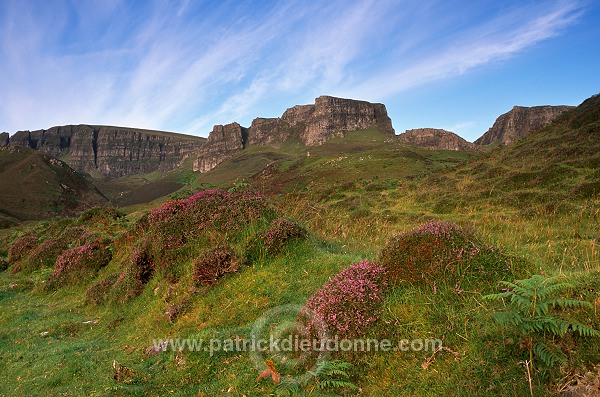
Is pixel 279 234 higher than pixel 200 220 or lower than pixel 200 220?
lower

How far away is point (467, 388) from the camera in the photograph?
3609 millimetres

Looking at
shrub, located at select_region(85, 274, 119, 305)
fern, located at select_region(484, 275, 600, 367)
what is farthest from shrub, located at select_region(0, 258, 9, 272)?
fern, located at select_region(484, 275, 600, 367)

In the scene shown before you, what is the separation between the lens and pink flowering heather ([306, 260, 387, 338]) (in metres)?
5.05

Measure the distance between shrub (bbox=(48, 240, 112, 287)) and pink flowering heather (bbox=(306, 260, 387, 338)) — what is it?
434 inches

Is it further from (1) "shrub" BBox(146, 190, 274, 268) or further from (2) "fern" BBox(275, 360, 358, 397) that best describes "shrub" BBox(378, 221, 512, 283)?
(1) "shrub" BBox(146, 190, 274, 268)

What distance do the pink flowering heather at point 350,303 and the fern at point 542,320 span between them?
186 centimetres

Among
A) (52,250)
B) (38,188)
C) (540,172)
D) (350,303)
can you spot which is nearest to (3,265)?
(52,250)

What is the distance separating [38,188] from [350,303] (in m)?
146

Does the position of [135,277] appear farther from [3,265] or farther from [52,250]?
[3,265]

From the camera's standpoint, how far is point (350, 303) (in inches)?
208

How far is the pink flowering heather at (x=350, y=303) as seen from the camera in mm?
5055

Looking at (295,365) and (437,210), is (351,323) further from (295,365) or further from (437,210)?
(437,210)

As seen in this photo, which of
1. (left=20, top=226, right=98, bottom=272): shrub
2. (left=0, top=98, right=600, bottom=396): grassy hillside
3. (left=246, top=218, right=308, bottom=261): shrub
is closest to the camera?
(left=0, top=98, right=600, bottom=396): grassy hillside

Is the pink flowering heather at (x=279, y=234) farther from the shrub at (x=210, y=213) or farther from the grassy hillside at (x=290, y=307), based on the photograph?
the shrub at (x=210, y=213)
